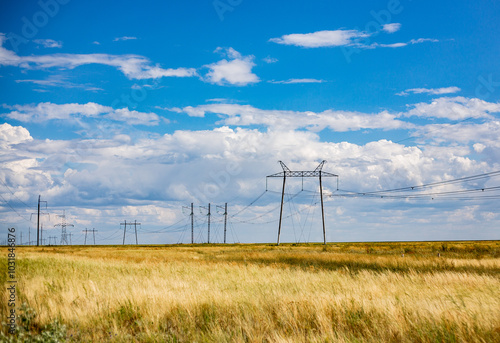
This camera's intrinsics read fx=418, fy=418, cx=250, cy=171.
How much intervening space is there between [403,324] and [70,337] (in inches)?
243

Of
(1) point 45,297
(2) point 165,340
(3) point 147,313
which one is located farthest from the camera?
(1) point 45,297

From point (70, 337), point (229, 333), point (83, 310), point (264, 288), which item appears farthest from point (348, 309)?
point (83, 310)

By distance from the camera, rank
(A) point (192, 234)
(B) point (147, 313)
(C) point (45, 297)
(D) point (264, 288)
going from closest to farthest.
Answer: (B) point (147, 313), (C) point (45, 297), (D) point (264, 288), (A) point (192, 234)

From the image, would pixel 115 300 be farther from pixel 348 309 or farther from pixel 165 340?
pixel 348 309

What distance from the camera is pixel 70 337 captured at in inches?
307

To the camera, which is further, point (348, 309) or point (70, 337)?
point (348, 309)

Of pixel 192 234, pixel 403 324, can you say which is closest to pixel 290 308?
pixel 403 324

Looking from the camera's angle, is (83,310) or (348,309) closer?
(348,309)

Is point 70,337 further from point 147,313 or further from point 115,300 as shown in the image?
point 115,300

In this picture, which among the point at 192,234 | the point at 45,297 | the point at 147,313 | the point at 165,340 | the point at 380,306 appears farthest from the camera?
the point at 192,234

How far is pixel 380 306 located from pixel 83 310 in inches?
269

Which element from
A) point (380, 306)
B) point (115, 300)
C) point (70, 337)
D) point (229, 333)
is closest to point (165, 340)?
point (229, 333)

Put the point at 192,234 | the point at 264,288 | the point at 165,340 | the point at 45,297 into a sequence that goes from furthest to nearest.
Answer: the point at 192,234
the point at 264,288
the point at 45,297
the point at 165,340

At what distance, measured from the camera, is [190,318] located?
9000mm
